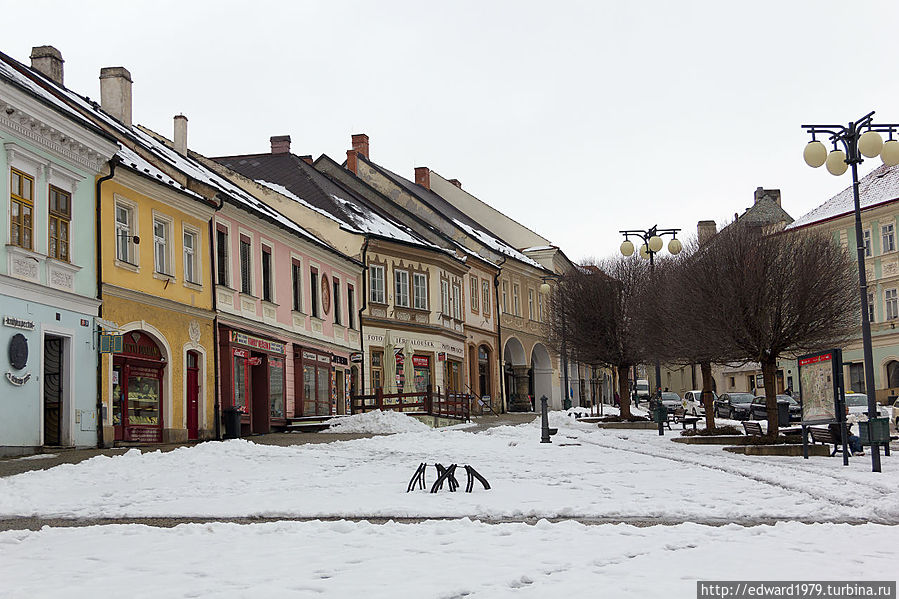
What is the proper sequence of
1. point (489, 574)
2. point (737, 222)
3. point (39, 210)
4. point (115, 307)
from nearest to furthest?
1. point (489, 574)
2. point (39, 210)
3. point (115, 307)
4. point (737, 222)

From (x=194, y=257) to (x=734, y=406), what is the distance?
27.7 metres

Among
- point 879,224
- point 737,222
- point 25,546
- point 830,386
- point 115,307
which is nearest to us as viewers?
point 25,546

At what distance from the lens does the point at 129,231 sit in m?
24.3

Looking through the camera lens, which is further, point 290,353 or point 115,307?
point 290,353

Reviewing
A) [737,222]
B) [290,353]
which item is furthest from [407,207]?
[737,222]

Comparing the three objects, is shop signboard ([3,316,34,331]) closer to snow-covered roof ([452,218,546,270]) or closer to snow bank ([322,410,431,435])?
snow bank ([322,410,431,435])

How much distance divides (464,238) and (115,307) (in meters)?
33.3

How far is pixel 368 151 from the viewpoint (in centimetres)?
5788

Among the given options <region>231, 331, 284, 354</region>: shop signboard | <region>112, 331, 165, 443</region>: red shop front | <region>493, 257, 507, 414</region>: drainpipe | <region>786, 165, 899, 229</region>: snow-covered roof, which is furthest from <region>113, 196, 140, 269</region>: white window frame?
<region>786, 165, 899, 229</region>: snow-covered roof

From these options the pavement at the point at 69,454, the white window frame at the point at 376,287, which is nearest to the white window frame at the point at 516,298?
the white window frame at the point at 376,287

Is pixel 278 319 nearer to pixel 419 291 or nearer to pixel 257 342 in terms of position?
pixel 257 342

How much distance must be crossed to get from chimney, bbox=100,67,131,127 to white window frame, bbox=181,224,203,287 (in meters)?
6.26

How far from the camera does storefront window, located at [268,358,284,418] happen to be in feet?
105

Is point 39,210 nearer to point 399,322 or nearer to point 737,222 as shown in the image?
point 737,222
